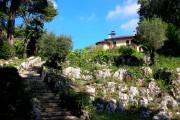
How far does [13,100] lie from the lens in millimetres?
20750

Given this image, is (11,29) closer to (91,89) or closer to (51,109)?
(91,89)

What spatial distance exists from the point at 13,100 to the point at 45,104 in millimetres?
5773

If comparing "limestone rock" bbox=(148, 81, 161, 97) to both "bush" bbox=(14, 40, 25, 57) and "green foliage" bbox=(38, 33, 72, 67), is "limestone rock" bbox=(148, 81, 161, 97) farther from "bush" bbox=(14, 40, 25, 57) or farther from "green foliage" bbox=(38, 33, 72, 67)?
"bush" bbox=(14, 40, 25, 57)

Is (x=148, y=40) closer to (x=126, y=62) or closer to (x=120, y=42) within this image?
(x=126, y=62)

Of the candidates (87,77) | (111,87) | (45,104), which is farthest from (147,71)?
(45,104)

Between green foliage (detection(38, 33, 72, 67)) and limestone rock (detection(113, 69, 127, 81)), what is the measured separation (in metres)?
4.91

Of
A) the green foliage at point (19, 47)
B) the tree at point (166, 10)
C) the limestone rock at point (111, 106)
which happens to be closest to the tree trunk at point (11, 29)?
the green foliage at point (19, 47)

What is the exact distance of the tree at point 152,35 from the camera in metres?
45.6

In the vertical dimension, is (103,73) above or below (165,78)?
above

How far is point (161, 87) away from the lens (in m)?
37.7

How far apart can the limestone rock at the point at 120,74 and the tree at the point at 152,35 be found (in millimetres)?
6310

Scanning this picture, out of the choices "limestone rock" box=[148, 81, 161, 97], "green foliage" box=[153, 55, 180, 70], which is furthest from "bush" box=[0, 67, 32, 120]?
"green foliage" box=[153, 55, 180, 70]

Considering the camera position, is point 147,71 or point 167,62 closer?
point 147,71

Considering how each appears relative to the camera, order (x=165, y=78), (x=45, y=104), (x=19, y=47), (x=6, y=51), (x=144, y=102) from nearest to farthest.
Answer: (x=45, y=104)
(x=144, y=102)
(x=165, y=78)
(x=6, y=51)
(x=19, y=47)
